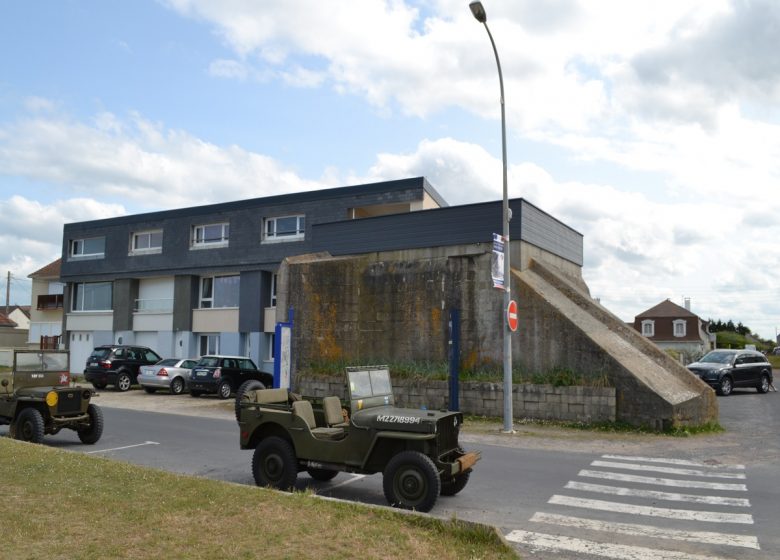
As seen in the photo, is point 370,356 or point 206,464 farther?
point 370,356

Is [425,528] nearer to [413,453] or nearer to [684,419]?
[413,453]

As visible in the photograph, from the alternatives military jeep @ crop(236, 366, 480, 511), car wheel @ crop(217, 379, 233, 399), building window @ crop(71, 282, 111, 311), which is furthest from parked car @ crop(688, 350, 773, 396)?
building window @ crop(71, 282, 111, 311)

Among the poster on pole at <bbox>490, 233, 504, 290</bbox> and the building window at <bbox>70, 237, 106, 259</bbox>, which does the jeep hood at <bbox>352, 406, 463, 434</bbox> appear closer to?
the poster on pole at <bbox>490, 233, 504, 290</bbox>

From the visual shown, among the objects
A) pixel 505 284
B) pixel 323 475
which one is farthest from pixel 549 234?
pixel 323 475

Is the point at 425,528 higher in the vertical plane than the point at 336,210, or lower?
lower

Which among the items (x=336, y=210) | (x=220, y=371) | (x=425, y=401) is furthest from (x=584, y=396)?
(x=336, y=210)

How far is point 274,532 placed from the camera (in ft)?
19.4

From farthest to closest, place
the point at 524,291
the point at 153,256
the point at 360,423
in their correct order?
the point at 153,256 → the point at 524,291 → the point at 360,423

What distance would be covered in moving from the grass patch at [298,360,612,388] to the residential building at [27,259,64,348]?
24.5 metres

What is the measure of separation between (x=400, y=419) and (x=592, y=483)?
143 inches

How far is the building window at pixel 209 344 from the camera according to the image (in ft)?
103

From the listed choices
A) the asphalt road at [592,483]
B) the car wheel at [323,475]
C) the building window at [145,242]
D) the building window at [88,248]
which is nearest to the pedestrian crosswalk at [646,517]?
the asphalt road at [592,483]

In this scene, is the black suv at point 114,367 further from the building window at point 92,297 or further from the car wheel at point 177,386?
the building window at point 92,297

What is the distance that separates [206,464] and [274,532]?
491 centimetres
